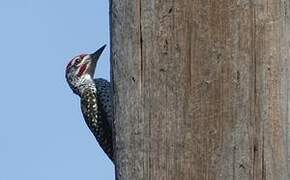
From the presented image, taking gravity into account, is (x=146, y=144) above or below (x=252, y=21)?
below

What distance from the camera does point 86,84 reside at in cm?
689

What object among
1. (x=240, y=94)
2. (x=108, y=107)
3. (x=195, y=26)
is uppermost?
(x=195, y=26)

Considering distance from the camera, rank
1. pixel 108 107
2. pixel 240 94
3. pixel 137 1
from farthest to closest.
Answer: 1. pixel 108 107
2. pixel 137 1
3. pixel 240 94

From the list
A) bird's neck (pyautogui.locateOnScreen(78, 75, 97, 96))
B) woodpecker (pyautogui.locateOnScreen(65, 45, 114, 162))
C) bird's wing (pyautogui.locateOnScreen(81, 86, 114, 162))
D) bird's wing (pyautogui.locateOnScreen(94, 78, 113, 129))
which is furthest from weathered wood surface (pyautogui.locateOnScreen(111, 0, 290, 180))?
bird's neck (pyautogui.locateOnScreen(78, 75, 97, 96))

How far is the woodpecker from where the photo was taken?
5660mm

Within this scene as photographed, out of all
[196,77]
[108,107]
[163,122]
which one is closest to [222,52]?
[196,77]

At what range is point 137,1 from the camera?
11.1ft

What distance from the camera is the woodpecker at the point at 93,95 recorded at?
566cm

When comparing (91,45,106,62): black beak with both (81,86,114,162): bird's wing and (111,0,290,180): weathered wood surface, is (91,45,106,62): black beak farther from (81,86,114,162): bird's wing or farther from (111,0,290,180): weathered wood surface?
(111,0,290,180): weathered wood surface

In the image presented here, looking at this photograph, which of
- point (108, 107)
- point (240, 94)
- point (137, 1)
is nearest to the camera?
point (240, 94)

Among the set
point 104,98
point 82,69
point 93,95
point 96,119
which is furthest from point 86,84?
point 104,98

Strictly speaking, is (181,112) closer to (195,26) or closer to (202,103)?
(202,103)

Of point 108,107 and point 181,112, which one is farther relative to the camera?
point 108,107

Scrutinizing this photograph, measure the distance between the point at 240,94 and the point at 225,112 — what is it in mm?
88
